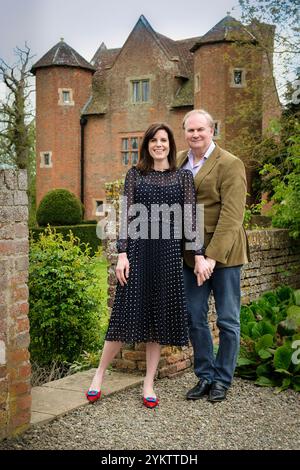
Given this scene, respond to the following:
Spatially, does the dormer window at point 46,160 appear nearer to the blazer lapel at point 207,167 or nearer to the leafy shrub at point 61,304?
the leafy shrub at point 61,304

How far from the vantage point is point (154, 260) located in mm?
3680

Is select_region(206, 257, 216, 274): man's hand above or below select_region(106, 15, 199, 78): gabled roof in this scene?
below

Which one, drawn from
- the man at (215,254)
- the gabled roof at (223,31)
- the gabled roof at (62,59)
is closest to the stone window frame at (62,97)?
the gabled roof at (62,59)

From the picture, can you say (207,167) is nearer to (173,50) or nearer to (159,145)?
(159,145)

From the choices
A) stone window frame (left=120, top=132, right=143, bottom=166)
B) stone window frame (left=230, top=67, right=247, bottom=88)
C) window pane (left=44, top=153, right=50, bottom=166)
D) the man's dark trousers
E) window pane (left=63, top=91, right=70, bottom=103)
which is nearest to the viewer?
the man's dark trousers

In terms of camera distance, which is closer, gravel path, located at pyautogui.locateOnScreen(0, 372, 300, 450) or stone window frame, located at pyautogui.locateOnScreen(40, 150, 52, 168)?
gravel path, located at pyautogui.locateOnScreen(0, 372, 300, 450)

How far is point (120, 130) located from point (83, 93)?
2782mm

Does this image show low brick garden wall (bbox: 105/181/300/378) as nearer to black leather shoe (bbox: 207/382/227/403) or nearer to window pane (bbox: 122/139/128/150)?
black leather shoe (bbox: 207/382/227/403)

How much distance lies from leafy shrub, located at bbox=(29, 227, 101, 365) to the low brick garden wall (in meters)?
0.75

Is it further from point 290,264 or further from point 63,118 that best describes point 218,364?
point 63,118

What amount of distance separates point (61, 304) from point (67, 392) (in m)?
1.40

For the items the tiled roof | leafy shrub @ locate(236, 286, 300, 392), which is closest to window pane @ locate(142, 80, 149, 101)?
the tiled roof

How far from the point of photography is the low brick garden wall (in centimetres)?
444

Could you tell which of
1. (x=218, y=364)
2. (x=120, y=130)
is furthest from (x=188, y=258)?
(x=120, y=130)
